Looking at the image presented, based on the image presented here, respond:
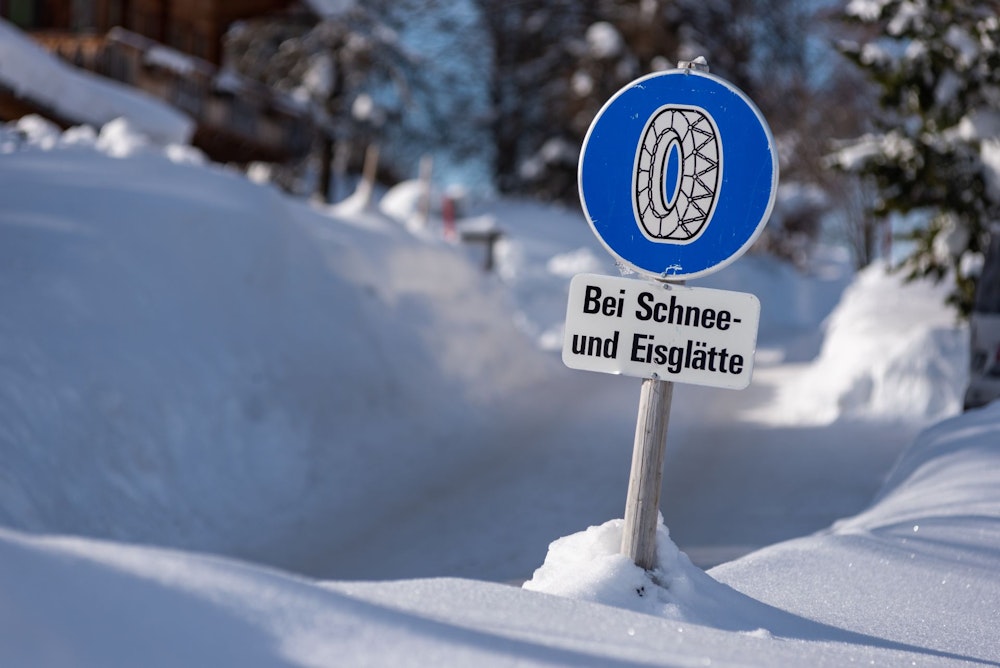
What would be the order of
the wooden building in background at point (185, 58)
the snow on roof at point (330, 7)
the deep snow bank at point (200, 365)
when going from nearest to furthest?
the deep snow bank at point (200, 365), the wooden building in background at point (185, 58), the snow on roof at point (330, 7)

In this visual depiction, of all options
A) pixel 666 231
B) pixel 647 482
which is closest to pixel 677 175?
pixel 666 231

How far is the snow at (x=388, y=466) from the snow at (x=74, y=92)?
15.8 ft

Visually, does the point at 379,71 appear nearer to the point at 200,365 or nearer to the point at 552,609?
the point at 200,365

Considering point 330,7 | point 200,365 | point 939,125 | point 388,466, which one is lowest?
point 388,466

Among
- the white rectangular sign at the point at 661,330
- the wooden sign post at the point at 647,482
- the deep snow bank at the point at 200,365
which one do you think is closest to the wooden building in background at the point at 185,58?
the deep snow bank at the point at 200,365

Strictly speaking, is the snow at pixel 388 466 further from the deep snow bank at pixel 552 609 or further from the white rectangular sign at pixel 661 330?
Answer: the white rectangular sign at pixel 661 330

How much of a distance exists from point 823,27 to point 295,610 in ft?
110

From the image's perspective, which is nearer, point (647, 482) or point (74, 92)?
point (647, 482)

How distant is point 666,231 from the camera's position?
387 centimetres

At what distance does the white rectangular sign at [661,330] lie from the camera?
3846 millimetres

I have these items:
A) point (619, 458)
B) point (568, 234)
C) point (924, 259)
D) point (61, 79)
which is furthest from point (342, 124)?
point (619, 458)

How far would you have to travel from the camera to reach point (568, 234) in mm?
32062

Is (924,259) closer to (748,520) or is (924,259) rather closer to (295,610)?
(748,520)

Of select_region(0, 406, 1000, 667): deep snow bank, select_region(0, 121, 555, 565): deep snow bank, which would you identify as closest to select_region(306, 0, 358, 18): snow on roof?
select_region(0, 121, 555, 565): deep snow bank
